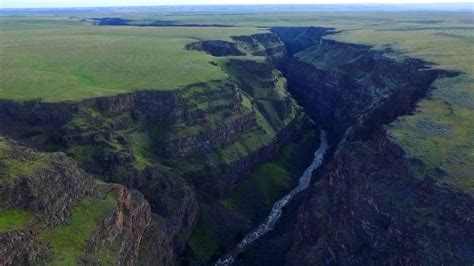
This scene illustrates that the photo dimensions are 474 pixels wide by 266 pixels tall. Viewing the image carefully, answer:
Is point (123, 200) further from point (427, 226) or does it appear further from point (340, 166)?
point (427, 226)

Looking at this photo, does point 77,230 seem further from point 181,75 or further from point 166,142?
point 181,75

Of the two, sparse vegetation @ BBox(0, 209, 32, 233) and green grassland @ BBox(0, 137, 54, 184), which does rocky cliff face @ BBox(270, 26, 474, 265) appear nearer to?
green grassland @ BBox(0, 137, 54, 184)

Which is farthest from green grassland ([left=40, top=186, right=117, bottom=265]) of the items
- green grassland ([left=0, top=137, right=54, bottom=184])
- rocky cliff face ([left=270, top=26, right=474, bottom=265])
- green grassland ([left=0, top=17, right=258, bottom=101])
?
green grassland ([left=0, top=17, right=258, bottom=101])

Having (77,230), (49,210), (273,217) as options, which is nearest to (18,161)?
(49,210)

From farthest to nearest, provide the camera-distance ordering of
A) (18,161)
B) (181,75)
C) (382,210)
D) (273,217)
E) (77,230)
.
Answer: (181,75) < (273,217) < (382,210) < (18,161) < (77,230)

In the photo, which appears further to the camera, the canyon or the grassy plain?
the grassy plain

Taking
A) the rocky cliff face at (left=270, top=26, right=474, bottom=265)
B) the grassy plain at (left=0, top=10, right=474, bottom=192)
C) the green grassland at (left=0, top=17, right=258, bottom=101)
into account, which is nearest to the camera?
the rocky cliff face at (left=270, top=26, right=474, bottom=265)
